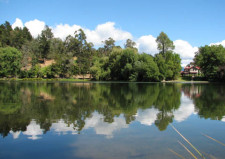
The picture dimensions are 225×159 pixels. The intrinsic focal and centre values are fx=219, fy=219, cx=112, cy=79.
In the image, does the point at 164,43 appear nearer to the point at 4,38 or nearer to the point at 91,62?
the point at 91,62

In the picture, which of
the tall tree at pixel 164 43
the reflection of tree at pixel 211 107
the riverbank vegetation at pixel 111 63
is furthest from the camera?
the tall tree at pixel 164 43

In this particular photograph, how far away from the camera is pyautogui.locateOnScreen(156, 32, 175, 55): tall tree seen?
92.8 m

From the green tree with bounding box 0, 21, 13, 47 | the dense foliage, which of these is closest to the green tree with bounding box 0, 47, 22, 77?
the green tree with bounding box 0, 21, 13, 47

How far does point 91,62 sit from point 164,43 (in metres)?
32.6

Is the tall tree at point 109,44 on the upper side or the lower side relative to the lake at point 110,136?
upper

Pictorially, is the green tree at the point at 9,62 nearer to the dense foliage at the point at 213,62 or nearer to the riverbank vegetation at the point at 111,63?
the riverbank vegetation at the point at 111,63

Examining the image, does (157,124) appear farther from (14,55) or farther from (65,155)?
(14,55)

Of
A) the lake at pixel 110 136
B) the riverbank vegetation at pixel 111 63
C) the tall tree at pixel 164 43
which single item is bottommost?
the lake at pixel 110 136

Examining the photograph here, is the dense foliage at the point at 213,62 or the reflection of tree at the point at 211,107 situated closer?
the reflection of tree at the point at 211,107

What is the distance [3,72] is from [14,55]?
8130 mm

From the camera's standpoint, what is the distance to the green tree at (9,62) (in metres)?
87.1

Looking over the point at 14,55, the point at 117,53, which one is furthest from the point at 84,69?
the point at 14,55

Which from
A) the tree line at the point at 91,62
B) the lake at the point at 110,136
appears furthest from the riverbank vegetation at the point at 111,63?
the lake at the point at 110,136

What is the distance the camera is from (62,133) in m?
9.01
